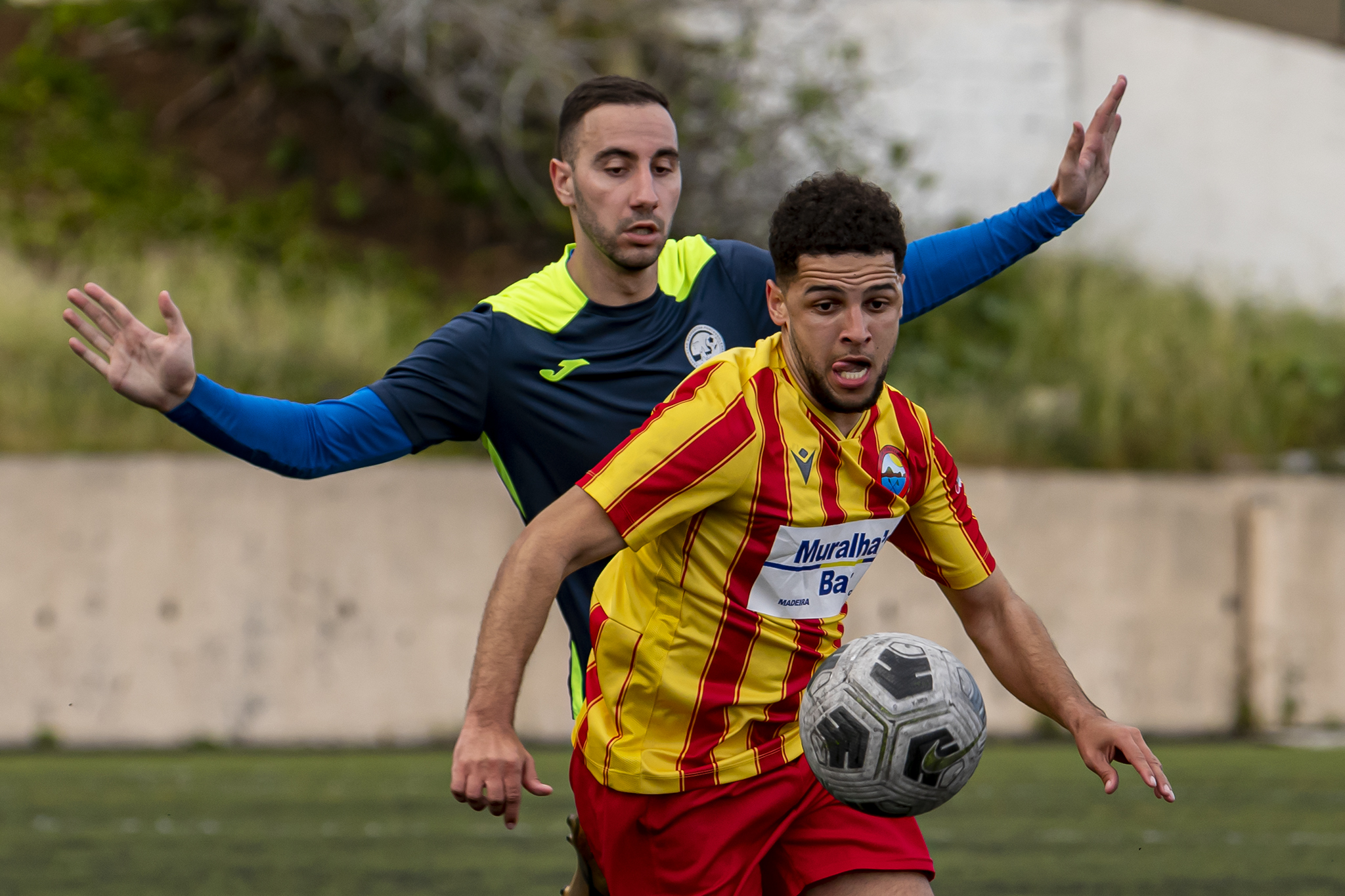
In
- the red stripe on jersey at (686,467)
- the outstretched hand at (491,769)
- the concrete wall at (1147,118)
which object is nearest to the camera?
the outstretched hand at (491,769)

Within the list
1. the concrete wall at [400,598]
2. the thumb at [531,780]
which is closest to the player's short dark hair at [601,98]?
the thumb at [531,780]

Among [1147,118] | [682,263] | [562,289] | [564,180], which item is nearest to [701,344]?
[682,263]

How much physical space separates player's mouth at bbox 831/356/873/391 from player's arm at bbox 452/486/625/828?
1.75ft

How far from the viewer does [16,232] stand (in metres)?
14.3

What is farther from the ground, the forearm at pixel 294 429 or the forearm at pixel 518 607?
the forearm at pixel 294 429

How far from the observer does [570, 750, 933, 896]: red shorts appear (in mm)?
3502

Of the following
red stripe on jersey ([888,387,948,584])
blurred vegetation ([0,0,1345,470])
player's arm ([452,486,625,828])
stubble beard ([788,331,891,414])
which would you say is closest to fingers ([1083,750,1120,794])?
red stripe on jersey ([888,387,948,584])

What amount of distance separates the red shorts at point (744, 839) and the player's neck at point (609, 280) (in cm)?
125

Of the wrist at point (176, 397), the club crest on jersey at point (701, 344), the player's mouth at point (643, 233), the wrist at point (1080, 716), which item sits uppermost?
the player's mouth at point (643, 233)

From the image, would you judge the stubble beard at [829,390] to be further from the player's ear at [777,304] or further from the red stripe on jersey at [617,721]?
the red stripe on jersey at [617,721]

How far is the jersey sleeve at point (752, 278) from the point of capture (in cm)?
427

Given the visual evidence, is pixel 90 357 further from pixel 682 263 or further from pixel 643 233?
pixel 682 263

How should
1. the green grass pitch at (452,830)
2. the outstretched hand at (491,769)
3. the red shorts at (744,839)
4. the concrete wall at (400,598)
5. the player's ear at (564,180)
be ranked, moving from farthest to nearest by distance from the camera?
1. the concrete wall at (400,598)
2. the green grass pitch at (452,830)
3. the player's ear at (564,180)
4. the red shorts at (744,839)
5. the outstretched hand at (491,769)

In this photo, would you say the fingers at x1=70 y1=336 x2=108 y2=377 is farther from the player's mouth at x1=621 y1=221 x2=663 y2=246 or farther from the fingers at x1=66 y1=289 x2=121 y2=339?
the player's mouth at x1=621 y1=221 x2=663 y2=246
